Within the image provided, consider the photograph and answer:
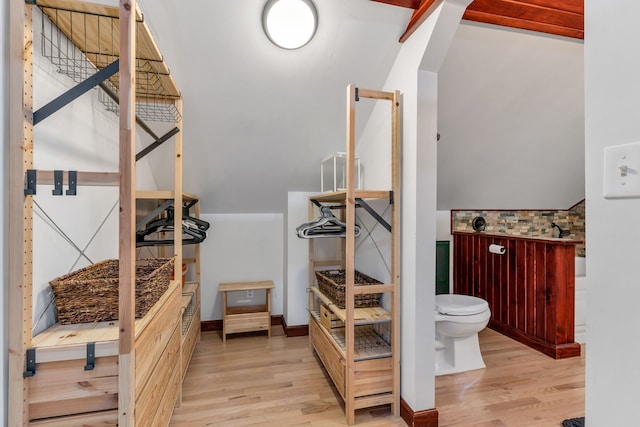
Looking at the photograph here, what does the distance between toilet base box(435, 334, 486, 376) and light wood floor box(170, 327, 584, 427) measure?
54mm

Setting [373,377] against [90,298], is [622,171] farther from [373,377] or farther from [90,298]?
[90,298]

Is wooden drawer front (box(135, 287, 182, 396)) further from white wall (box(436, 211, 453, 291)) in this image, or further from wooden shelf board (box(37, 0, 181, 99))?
white wall (box(436, 211, 453, 291))

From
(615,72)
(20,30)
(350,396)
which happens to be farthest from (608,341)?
(20,30)

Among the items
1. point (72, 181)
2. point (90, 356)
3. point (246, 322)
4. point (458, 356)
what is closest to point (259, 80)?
point (72, 181)

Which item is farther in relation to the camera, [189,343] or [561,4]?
[189,343]

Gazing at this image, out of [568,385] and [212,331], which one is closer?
[568,385]

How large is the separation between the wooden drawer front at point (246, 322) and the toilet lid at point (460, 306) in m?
1.55

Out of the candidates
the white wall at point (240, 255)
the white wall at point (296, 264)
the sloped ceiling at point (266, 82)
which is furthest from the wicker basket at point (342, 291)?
the sloped ceiling at point (266, 82)

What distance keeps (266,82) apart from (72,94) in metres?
1.18

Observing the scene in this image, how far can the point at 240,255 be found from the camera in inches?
123

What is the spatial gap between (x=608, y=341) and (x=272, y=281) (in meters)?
2.75

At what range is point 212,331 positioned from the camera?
3.06 meters

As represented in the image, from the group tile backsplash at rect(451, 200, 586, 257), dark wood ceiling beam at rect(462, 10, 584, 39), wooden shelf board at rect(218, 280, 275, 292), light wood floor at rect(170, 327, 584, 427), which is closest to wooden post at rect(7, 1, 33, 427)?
light wood floor at rect(170, 327, 584, 427)

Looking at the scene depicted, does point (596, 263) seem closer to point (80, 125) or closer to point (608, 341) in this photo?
point (608, 341)
